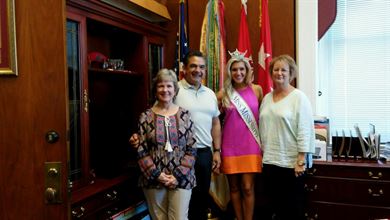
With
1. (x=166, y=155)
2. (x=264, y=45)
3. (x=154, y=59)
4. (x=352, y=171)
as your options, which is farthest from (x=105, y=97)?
(x=352, y=171)

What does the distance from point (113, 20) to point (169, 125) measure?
3.00 ft

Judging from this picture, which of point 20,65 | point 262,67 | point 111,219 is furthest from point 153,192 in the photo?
point 262,67

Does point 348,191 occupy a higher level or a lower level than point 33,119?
lower

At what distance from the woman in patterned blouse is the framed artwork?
965 millimetres

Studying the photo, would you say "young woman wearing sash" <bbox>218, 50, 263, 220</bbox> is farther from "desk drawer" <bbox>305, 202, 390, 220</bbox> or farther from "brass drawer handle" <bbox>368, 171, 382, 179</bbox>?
"brass drawer handle" <bbox>368, 171, 382, 179</bbox>

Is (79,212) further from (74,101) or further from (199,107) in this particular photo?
(199,107)

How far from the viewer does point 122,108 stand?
296 centimetres

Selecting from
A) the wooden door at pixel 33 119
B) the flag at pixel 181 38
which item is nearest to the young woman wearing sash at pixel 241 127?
the flag at pixel 181 38

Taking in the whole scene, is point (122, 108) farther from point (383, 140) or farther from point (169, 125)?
point (383, 140)

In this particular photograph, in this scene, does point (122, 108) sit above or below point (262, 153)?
above

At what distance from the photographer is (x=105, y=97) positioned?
2.78 meters

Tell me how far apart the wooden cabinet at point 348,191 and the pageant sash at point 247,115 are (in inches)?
22.7

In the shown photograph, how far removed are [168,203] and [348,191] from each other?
57.3 inches

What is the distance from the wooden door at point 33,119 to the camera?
1314 mm
